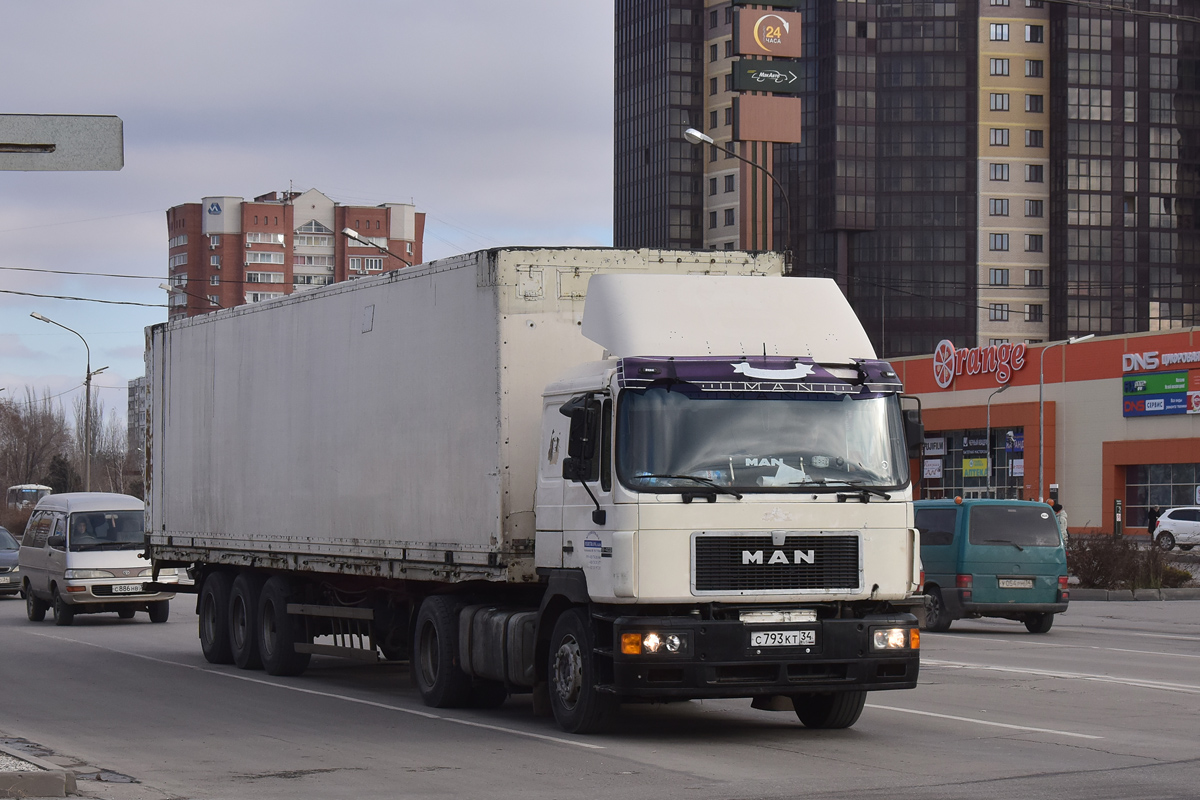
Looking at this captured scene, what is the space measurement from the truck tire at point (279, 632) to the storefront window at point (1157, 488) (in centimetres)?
5549

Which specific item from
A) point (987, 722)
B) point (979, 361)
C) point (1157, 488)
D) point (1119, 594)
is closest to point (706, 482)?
point (987, 722)

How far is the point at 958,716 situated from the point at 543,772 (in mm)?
4354

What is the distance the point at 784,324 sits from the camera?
451 inches

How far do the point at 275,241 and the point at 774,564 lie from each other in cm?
13089

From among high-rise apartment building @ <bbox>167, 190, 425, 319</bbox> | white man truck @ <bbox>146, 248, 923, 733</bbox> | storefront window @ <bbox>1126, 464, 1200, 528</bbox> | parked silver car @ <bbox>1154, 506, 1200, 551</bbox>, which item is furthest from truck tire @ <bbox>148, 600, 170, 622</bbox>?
high-rise apartment building @ <bbox>167, 190, 425, 319</bbox>

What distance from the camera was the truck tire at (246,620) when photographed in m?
17.3

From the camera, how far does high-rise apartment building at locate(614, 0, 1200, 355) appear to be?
392ft

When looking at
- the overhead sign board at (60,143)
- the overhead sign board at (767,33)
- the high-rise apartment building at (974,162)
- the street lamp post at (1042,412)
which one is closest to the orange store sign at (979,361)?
the street lamp post at (1042,412)

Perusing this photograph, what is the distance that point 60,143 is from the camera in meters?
8.31

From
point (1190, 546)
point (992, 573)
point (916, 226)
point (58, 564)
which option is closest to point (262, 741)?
point (992, 573)

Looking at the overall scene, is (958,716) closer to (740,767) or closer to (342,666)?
(740,767)

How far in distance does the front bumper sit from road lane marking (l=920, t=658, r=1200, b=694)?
5.26 meters

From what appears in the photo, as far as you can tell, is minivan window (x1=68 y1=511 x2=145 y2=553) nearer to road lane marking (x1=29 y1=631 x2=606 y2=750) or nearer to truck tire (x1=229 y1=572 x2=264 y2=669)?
road lane marking (x1=29 y1=631 x2=606 y2=750)

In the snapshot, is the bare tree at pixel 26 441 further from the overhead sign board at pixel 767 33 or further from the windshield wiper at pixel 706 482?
the windshield wiper at pixel 706 482
